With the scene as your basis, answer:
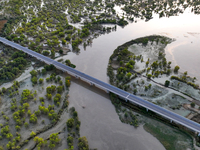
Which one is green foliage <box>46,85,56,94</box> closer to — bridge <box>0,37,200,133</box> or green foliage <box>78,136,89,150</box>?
bridge <box>0,37,200,133</box>

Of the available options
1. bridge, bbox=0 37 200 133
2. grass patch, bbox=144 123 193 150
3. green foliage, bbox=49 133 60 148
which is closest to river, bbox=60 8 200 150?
grass patch, bbox=144 123 193 150

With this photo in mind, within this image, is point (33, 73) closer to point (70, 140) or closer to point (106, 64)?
point (106, 64)

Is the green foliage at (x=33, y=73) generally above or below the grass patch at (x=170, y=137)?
above

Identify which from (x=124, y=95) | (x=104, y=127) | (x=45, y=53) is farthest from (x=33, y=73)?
(x=124, y=95)

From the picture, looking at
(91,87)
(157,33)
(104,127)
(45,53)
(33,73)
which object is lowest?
(104,127)

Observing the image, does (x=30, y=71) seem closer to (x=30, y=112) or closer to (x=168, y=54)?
(x=30, y=112)

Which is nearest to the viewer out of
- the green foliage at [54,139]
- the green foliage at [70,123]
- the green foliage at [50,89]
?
the green foliage at [54,139]

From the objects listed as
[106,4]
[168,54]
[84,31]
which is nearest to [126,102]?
[168,54]

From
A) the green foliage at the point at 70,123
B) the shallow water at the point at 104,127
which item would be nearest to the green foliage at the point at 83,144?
the shallow water at the point at 104,127

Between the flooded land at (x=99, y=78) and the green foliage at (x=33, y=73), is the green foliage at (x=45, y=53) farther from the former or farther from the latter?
the green foliage at (x=33, y=73)
